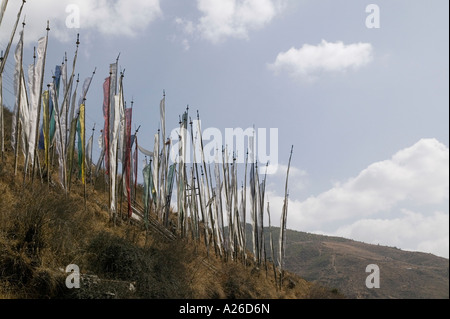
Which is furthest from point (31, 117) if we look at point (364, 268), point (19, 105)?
point (364, 268)

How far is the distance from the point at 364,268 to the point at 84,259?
163ft

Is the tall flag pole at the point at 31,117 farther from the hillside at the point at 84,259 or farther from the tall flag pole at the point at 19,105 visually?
the hillside at the point at 84,259

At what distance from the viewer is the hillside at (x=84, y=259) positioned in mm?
7750

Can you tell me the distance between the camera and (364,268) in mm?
52750

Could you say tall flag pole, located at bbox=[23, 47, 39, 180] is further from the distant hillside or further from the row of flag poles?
the distant hillside

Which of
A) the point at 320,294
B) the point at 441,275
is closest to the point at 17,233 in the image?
the point at 320,294

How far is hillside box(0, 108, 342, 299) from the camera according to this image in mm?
7750

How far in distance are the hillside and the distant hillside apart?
64.9 feet

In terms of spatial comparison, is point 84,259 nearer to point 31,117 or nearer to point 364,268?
point 31,117

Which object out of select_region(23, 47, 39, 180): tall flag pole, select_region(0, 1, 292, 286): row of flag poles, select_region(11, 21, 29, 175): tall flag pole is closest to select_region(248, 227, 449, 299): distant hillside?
select_region(0, 1, 292, 286): row of flag poles

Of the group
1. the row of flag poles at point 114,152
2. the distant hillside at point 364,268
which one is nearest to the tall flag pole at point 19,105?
the row of flag poles at point 114,152

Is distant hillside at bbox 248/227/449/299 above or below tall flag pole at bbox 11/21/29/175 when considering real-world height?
below

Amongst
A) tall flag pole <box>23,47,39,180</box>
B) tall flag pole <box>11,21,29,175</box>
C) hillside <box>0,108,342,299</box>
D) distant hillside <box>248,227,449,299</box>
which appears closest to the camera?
hillside <box>0,108,342,299</box>
